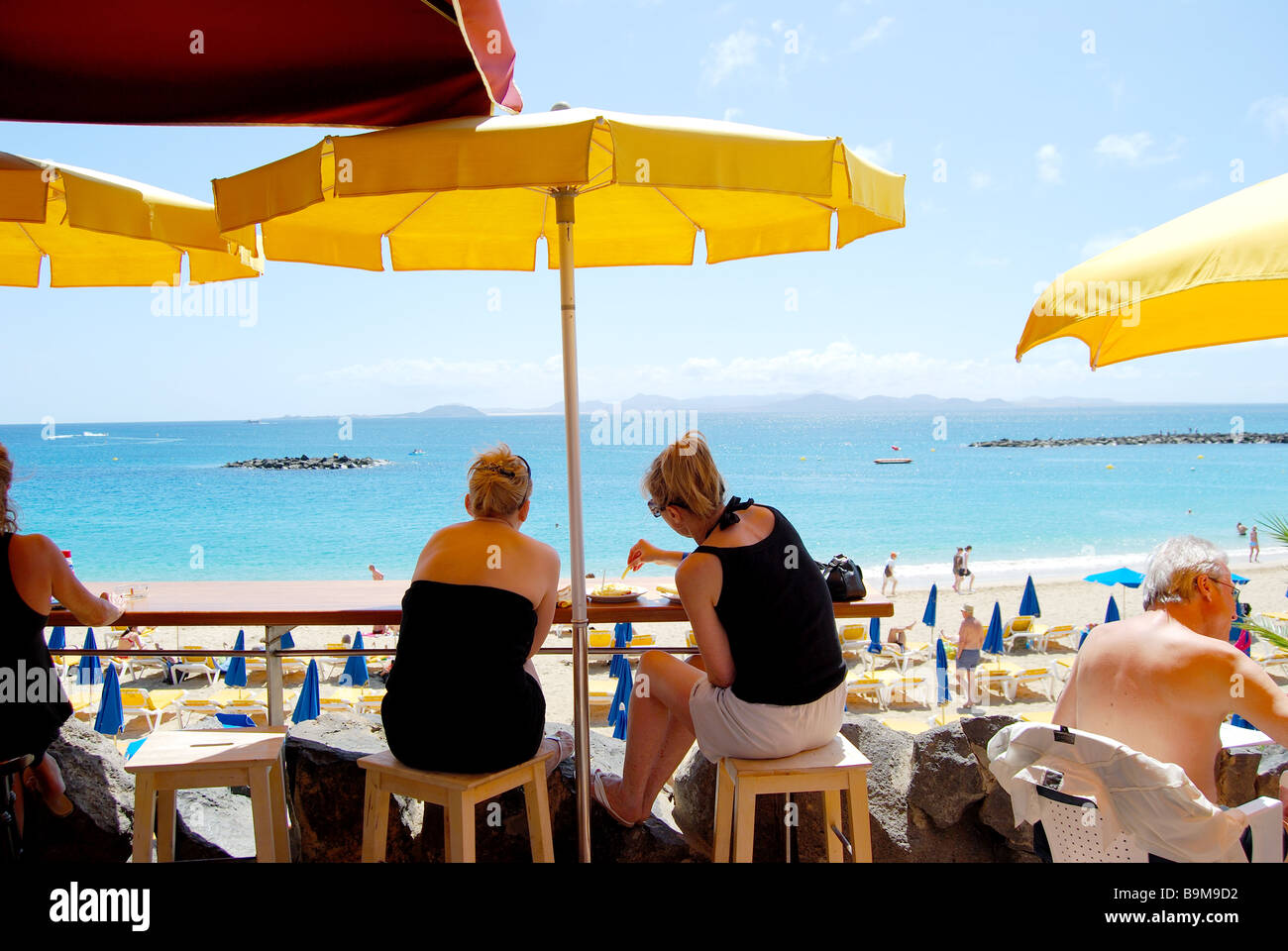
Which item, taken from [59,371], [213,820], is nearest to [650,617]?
[213,820]

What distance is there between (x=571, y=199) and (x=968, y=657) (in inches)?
426

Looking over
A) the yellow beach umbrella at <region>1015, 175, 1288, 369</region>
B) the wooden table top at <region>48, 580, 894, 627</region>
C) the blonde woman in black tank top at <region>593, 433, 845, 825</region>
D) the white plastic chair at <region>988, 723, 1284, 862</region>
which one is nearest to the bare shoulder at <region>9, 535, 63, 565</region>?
the wooden table top at <region>48, 580, 894, 627</region>

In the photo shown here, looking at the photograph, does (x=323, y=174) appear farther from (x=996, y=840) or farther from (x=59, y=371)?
(x=59, y=371)

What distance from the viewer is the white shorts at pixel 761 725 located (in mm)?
2221

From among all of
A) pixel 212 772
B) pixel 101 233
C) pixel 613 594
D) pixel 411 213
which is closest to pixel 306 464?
pixel 101 233

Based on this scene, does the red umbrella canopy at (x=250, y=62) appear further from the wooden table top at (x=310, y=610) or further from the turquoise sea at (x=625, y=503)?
the turquoise sea at (x=625, y=503)

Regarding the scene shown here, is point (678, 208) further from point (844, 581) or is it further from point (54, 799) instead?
point (54, 799)

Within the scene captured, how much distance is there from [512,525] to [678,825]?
4.30 feet

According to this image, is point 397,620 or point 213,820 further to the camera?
point 213,820

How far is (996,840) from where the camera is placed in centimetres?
291

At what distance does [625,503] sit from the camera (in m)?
45.5

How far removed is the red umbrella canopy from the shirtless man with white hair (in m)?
2.22

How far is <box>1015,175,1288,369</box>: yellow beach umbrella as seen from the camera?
184 cm

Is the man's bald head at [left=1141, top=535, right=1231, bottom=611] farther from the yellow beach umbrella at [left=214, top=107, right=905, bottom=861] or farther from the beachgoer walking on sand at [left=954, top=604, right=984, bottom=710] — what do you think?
the beachgoer walking on sand at [left=954, top=604, right=984, bottom=710]
